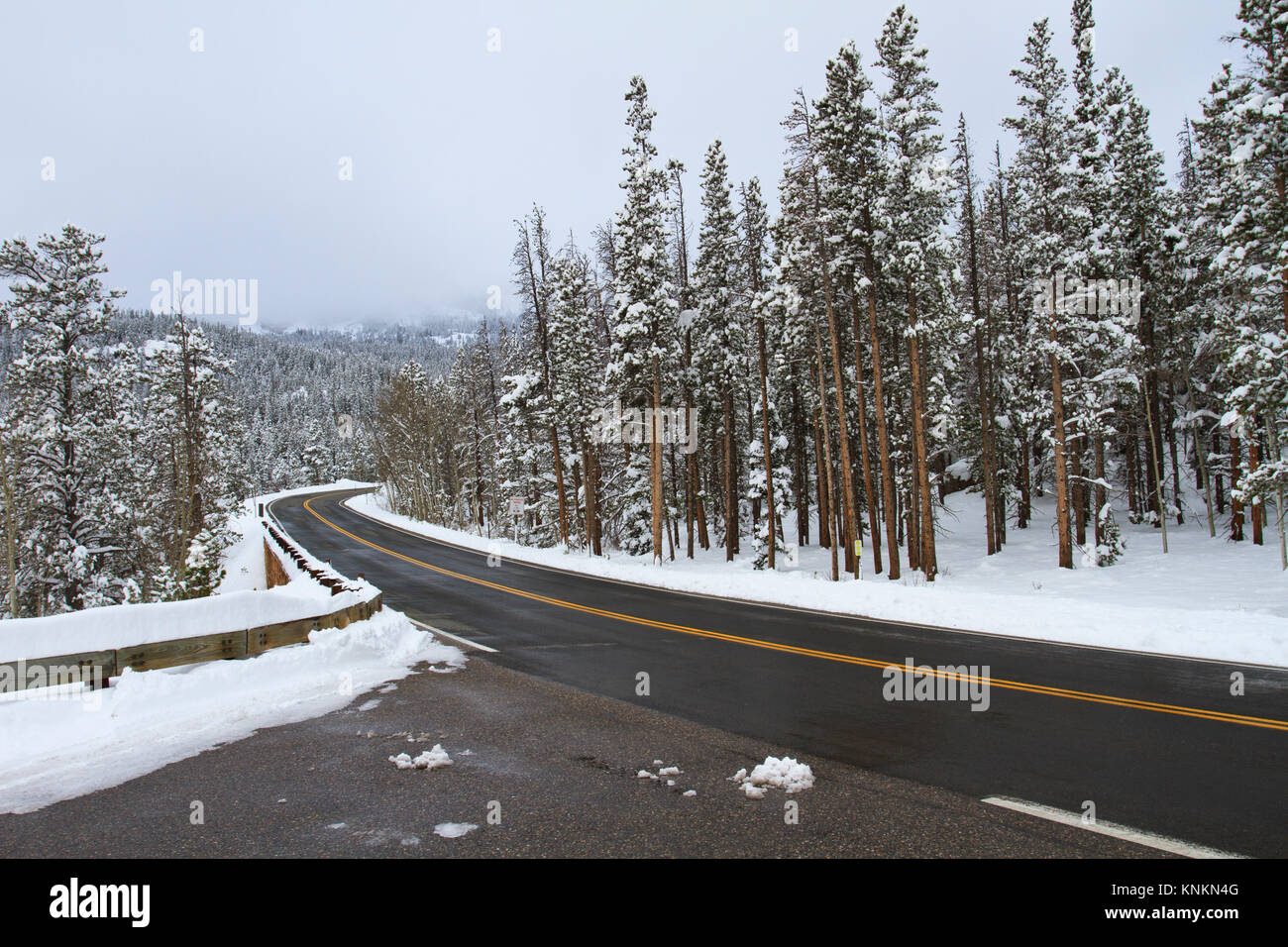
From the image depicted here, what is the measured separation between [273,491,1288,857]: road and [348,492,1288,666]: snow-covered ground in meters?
1.15

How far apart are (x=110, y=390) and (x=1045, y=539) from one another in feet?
133

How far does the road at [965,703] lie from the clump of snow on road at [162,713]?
2.71m

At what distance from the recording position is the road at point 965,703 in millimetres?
5383

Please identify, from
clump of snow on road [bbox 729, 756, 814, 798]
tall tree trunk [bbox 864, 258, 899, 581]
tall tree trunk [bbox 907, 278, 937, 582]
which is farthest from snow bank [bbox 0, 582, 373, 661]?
tall tree trunk [bbox 907, 278, 937, 582]

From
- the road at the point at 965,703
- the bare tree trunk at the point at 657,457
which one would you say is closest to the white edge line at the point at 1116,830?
the road at the point at 965,703

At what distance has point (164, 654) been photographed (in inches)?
343

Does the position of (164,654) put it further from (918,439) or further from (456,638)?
(918,439)

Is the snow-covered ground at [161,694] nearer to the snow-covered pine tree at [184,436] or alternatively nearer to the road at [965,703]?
the road at [965,703]

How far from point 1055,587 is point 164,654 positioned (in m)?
23.5

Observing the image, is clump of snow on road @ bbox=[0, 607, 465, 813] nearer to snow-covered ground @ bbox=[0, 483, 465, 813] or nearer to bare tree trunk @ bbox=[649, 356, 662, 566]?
snow-covered ground @ bbox=[0, 483, 465, 813]

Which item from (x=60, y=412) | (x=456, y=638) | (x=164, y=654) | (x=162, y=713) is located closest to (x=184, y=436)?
(x=60, y=412)

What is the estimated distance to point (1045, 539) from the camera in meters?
32.5

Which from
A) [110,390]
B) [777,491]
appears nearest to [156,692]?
[110,390]
